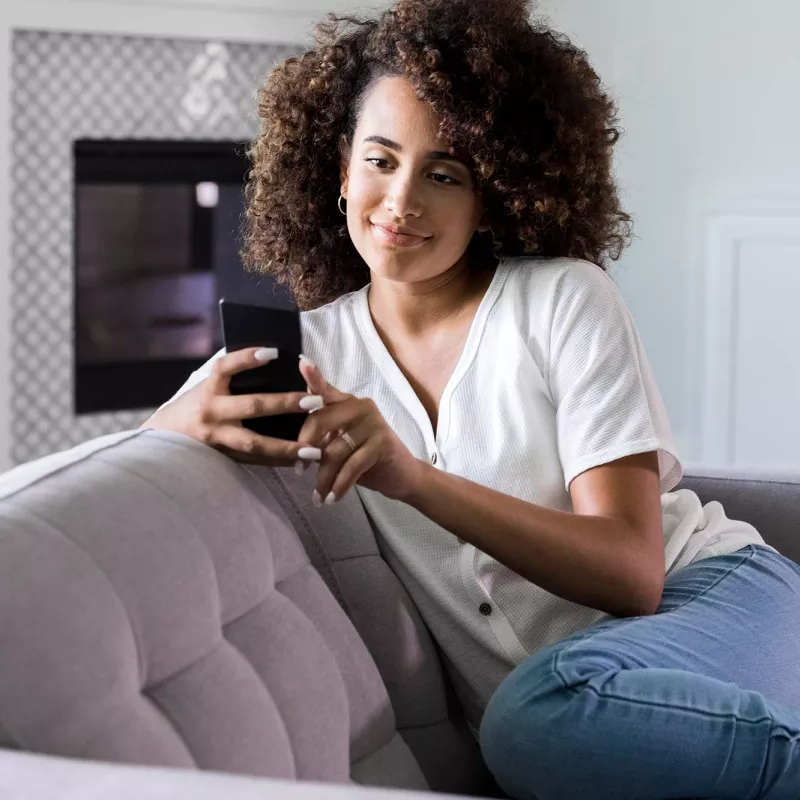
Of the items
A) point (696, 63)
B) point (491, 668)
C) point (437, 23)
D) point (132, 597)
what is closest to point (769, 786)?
point (491, 668)

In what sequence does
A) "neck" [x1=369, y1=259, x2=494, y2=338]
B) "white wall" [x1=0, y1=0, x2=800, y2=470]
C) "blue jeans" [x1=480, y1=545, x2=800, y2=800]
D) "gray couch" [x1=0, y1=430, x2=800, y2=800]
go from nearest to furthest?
1. "gray couch" [x1=0, y1=430, x2=800, y2=800]
2. "blue jeans" [x1=480, y1=545, x2=800, y2=800]
3. "neck" [x1=369, y1=259, x2=494, y2=338]
4. "white wall" [x1=0, y1=0, x2=800, y2=470]

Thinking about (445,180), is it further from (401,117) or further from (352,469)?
(352,469)

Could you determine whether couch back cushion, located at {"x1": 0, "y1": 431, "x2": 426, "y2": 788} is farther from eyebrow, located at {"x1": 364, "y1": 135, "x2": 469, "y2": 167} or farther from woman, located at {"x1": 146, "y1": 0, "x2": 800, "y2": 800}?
eyebrow, located at {"x1": 364, "y1": 135, "x2": 469, "y2": 167}

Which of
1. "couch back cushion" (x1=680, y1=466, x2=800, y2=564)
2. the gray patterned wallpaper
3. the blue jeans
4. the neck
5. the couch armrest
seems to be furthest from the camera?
the gray patterned wallpaper

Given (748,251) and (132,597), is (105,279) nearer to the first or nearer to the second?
(748,251)

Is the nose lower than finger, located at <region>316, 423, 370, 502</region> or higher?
higher

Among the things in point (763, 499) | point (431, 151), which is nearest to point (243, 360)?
point (431, 151)

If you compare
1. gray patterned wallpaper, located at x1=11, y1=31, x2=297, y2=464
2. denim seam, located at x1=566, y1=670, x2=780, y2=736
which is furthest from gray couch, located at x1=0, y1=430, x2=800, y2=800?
gray patterned wallpaper, located at x1=11, y1=31, x2=297, y2=464

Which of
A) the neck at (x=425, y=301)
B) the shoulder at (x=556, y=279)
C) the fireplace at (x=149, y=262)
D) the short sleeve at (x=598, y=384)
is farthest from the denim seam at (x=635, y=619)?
the fireplace at (x=149, y=262)

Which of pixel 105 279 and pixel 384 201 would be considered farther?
pixel 105 279

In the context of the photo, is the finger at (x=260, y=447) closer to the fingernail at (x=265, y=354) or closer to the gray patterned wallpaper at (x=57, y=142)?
the fingernail at (x=265, y=354)

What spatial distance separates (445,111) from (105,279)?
241cm

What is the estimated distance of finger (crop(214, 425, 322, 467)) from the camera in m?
1.29

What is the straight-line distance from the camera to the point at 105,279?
12.7 feet
